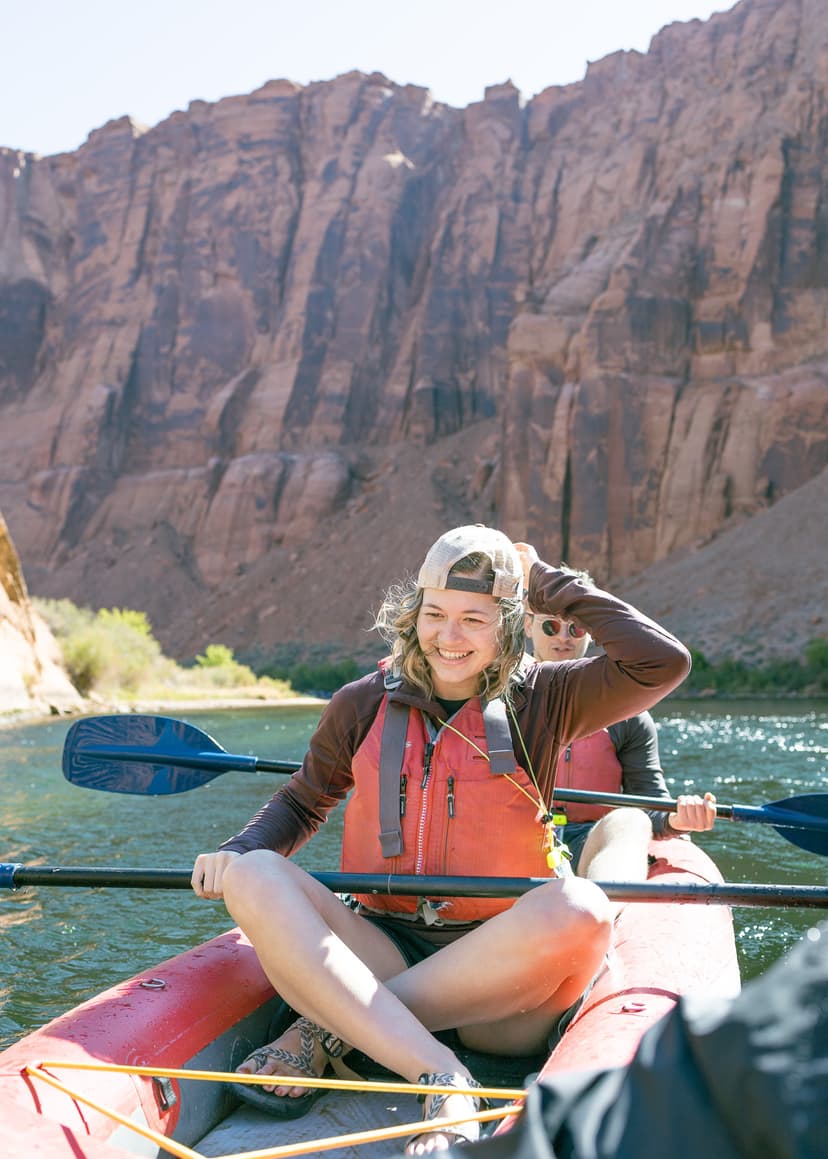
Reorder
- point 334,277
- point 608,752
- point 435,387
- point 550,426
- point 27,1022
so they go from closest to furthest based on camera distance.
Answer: point 27,1022
point 608,752
point 550,426
point 435,387
point 334,277

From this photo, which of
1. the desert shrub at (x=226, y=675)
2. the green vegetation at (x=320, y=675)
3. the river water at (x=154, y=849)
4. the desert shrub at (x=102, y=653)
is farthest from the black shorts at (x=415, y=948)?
the green vegetation at (x=320, y=675)

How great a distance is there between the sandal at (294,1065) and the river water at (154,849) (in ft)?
6.63

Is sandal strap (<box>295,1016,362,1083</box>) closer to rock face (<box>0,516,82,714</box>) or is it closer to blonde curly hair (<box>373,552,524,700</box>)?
blonde curly hair (<box>373,552,524,700</box>)

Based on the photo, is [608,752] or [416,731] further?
[608,752]

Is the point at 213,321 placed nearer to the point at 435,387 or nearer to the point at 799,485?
the point at 435,387

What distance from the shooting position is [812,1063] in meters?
0.84

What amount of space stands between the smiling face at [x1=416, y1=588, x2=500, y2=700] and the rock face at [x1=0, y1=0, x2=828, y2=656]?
4167cm

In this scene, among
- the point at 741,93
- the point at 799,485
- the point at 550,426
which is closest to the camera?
the point at 799,485

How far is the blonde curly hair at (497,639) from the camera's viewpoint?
3111 mm

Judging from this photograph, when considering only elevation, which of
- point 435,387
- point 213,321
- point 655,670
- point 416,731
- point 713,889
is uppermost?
point 213,321

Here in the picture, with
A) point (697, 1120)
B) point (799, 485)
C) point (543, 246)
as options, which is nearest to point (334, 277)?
point (543, 246)

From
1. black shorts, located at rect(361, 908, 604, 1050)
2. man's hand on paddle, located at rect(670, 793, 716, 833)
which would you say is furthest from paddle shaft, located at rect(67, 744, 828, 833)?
black shorts, located at rect(361, 908, 604, 1050)

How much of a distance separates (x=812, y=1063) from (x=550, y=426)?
4797cm

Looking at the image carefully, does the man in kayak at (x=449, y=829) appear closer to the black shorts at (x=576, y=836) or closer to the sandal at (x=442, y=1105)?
the sandal at (x=442, y=1105)
